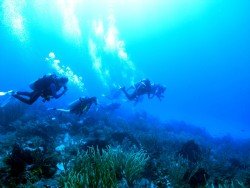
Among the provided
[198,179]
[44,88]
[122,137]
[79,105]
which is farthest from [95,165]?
[122,137]

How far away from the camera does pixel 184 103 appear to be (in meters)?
153

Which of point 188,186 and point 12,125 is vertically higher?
point 12,125

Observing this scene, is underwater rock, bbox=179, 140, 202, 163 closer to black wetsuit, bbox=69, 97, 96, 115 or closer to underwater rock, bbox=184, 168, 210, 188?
underwater rock, bbox=184, 168, 210, 188

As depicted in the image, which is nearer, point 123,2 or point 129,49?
point 123,2

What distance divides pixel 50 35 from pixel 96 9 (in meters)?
25.9

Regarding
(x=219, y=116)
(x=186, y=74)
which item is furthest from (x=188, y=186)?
(x=219, y=116)

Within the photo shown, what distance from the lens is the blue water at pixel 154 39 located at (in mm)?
76812

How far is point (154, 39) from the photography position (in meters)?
94.9

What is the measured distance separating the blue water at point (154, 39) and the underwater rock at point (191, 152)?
1840 inches

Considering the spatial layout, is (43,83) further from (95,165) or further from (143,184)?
(143,184)

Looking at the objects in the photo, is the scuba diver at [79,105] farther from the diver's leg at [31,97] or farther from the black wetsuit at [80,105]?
the diver's leg at [31,97]

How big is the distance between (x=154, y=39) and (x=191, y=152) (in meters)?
86.2

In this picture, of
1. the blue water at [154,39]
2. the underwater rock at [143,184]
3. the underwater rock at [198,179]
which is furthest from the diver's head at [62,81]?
the blue water at [154,39]

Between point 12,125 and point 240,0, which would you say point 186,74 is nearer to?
point 240,0
